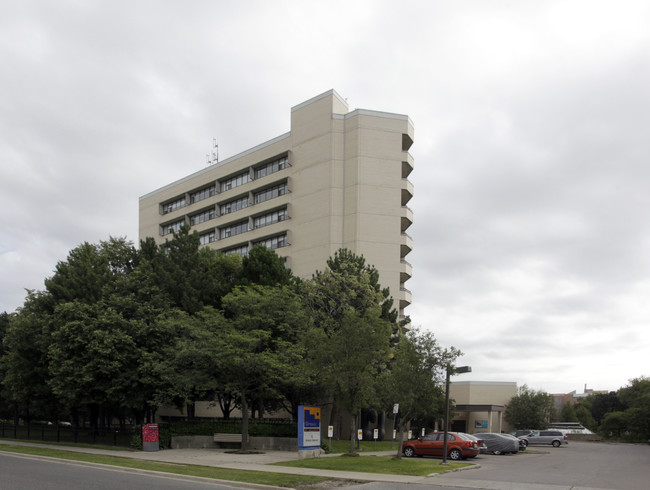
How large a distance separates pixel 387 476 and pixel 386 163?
41.9m

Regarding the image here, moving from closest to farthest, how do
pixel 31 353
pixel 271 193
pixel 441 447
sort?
pixel 441 447 → pixel 31 353 → pixel 271 193

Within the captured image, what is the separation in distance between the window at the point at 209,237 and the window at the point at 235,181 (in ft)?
18.8

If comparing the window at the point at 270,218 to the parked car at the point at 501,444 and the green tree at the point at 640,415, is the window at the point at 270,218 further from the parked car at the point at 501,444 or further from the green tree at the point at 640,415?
the green tree at the point at 640,415

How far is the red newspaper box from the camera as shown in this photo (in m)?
30.0

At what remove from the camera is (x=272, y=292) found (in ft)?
109

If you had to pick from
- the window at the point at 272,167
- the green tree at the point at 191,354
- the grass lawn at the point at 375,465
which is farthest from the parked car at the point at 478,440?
the window at the point at 272,167

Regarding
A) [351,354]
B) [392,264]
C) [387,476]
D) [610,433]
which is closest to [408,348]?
[351,354]

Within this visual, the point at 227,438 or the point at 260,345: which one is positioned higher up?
the point at 260,345

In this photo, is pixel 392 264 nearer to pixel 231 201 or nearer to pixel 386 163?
pixel 386 163

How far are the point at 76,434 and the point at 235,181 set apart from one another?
3983 centimetres

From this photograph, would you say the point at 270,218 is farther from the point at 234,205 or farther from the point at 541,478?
the point at 541,478

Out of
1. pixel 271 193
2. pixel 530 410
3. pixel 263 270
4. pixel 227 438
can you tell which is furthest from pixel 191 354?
pixel 530 410

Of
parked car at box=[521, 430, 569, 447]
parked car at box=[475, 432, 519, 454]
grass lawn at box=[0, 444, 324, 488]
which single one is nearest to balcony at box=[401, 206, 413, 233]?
parked car at box=[521, 430, 569, 447]

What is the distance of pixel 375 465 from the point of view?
22.6 meters
